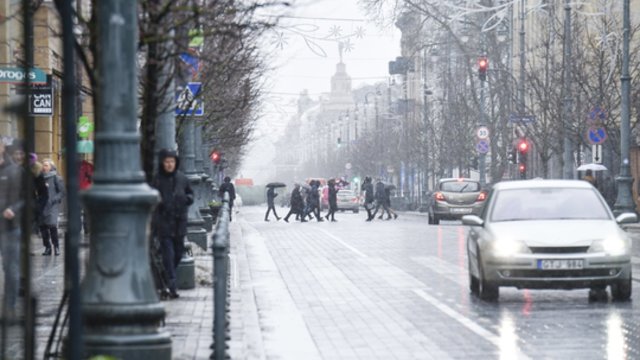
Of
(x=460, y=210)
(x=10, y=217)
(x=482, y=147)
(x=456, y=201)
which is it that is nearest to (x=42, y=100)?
(x=10, y=217)

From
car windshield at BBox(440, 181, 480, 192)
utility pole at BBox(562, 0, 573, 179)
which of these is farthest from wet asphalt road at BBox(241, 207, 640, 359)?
car windshield at BBox(440, 181, 480, 192)

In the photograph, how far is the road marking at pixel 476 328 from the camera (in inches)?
543

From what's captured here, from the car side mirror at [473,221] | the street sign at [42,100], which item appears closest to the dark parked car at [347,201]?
the street sign at [42,100]

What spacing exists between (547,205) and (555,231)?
115 centimetres

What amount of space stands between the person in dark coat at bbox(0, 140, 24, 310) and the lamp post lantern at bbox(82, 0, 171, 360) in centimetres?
219

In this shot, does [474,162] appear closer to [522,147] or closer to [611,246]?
[522,147]

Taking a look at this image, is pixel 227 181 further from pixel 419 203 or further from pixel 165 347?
pixel 165 347

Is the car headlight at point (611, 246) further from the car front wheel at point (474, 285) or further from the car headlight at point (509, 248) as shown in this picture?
the car front wheel at point (474, 285)

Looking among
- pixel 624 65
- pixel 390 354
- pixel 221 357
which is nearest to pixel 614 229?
pixel 390 354

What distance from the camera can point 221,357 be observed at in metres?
11.3

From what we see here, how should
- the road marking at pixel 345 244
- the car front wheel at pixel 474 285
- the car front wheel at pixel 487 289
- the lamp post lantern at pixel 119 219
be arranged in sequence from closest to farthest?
1. the lamp post lantern at pixel 119 219
2. the car front wheel at pixel 487 289
3. the car front wheel at pixel 474 285
4. the road marking at pixel 345 244

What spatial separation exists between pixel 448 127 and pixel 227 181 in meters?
22.5

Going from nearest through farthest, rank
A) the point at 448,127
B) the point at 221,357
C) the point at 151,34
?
the point at 221,357
the point at 151,34
the point at 448,127

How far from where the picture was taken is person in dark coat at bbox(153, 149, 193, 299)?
1867 centimetres
